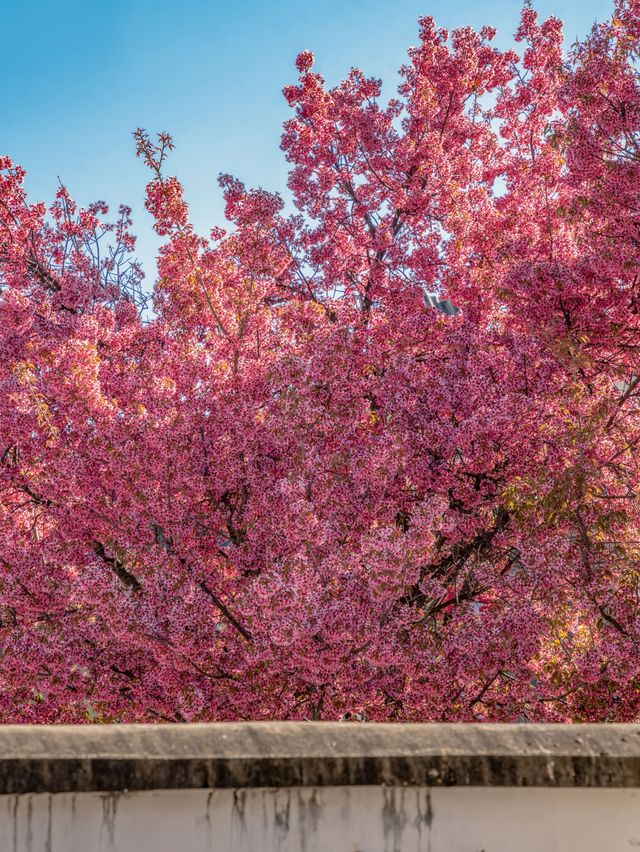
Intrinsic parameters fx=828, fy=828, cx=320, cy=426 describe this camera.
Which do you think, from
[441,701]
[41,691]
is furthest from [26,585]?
[441,701]

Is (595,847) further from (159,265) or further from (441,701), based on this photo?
(159,265)

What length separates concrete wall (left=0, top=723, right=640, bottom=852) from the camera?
10.7ft

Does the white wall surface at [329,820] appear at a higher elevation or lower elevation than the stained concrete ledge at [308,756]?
lower

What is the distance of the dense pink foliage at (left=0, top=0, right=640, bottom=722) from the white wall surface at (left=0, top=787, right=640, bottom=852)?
13.6 feet

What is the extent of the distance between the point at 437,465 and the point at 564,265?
10.6 feet

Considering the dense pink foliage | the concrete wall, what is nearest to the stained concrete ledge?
the concrete wall

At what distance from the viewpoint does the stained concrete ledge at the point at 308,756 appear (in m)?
3.23

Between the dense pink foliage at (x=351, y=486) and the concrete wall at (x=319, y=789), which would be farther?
the dense pink foliage at (x=351, y=486)

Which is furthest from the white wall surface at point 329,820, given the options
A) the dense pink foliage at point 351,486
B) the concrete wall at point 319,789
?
the dense pink foliage at point 351,486

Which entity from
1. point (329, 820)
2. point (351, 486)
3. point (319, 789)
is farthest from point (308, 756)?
point (351, 486)

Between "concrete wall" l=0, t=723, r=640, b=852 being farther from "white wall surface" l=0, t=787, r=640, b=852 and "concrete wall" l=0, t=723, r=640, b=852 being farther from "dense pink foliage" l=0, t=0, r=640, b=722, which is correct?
"dense pink foliage" l=0, t=0, r=640, b=722

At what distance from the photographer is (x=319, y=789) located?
3.40 metres

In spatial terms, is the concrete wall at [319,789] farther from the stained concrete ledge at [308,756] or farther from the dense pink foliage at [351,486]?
the dense pink foliage at [351,486]

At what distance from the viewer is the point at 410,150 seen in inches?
535
